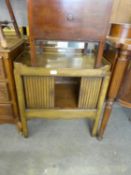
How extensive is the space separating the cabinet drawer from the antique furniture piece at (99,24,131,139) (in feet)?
2.57

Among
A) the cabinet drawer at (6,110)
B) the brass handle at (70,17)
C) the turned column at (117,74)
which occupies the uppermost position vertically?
the brass handle at (70,17)

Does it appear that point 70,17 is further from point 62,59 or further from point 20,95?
point 20,95

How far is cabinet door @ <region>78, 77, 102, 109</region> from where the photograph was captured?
99cm

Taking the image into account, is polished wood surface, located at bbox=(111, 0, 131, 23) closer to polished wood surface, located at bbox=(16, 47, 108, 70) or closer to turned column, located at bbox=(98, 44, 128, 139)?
polished wood surface, located at bbox=(16, 47, 108, 70)

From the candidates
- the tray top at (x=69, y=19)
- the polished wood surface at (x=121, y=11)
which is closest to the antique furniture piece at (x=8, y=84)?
the tray top at (x=69, y=19)

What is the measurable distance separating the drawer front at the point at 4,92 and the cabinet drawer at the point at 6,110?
5cm

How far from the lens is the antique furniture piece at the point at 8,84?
90cm

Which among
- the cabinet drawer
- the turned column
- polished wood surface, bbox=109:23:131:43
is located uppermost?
polished wood surface, bbox=109:23:131:43

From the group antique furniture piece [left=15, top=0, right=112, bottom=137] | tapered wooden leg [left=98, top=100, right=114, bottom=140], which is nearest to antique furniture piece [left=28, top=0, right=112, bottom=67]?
antique furniture piece [left=15, top=0, right=112, bottom=137]

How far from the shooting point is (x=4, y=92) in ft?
3.43

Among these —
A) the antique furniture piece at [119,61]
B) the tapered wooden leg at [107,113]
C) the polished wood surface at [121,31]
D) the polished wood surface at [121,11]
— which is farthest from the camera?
the polished wood surface at [121,11]

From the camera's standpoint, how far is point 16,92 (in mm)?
1060

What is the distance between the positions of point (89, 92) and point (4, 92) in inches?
25.5

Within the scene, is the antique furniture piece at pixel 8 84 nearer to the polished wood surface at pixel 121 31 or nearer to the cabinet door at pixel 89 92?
the cabinet door at pixel 89 92
